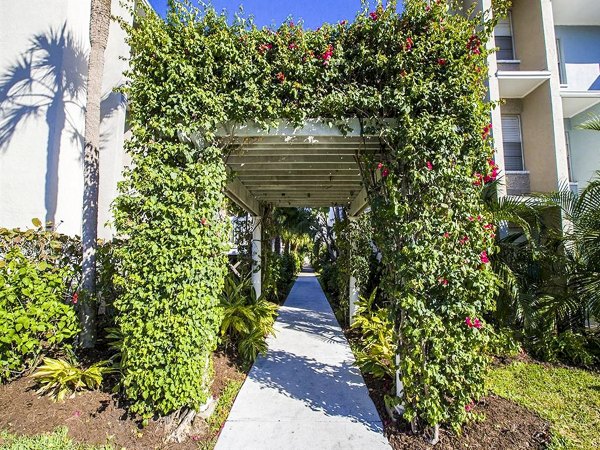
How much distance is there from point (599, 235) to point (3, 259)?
9227 mm

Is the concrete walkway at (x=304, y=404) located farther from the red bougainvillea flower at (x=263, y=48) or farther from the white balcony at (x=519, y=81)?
the white balcony at (x=519, y=81)

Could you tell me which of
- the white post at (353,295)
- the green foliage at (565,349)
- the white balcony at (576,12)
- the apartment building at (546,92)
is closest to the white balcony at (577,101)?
the apartment building at (546,92)

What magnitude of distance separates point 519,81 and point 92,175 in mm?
9947

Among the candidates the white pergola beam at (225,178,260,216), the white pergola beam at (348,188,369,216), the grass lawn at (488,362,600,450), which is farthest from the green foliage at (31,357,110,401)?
the white pergola beam at (348,188,369,216)

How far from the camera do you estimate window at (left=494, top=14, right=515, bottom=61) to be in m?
9.30

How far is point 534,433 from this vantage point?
3551 mm

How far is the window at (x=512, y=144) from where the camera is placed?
903 centimetres

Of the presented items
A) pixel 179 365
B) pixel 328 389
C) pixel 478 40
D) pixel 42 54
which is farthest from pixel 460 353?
pixel 42 54

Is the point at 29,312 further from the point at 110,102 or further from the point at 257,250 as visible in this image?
the point at 110,102

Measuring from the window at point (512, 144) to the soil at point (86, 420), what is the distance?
381 inches

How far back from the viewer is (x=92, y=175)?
517 cm

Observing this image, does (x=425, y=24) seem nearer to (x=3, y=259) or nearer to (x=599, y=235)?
(x=599, y=235)

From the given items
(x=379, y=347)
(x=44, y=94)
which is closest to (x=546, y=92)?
(x=379, y=347)

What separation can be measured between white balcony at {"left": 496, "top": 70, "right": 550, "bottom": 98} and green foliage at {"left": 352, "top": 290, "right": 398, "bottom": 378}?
681 centimetres
